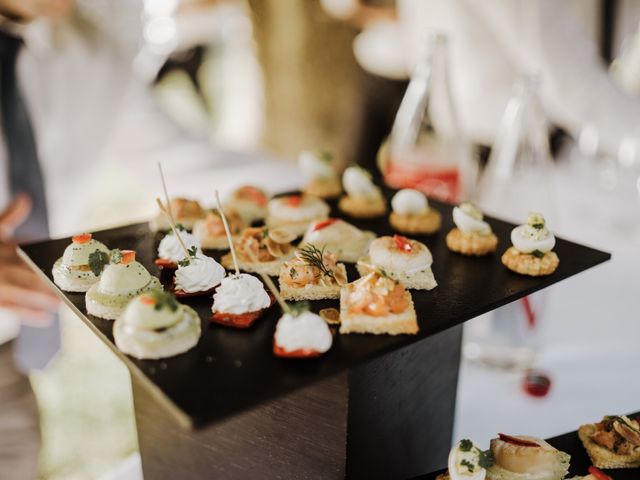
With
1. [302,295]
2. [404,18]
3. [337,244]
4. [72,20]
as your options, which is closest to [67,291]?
[302,295]

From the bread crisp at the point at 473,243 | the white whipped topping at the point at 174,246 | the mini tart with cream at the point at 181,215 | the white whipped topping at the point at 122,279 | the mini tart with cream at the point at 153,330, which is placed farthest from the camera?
the mini tart with cream at the point at 181,215

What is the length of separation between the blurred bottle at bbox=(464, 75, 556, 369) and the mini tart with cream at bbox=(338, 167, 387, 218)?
24.9 inches

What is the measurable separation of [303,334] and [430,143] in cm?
185

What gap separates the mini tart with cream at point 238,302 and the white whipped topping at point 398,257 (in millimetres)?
370

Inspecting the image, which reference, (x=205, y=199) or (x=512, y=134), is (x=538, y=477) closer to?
(x=512, y=134)

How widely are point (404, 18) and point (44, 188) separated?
252 cm

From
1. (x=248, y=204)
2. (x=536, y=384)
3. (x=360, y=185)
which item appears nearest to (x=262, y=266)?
(x=248, y=204)

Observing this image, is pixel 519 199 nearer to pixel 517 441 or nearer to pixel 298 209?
pixel 298 209

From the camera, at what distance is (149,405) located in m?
1.63

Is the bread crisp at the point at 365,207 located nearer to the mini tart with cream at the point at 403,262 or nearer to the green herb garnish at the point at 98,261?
the mini tart with cream at the point at 403,262

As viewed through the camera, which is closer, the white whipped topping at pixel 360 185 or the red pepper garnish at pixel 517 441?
the red pepper garnish at pixel 517 441

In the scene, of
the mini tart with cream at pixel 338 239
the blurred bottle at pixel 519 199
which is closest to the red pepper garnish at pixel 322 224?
the mini tart with cream at pixel 338 239

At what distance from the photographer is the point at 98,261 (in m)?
1.56

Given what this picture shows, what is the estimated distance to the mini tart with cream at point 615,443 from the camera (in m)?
1.40
